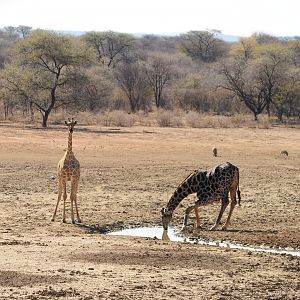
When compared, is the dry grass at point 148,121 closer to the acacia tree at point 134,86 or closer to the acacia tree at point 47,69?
the acacia tree at point 47,69

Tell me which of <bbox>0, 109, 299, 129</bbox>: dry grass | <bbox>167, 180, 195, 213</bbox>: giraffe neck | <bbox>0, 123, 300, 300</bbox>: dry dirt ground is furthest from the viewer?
<bbox>0, 109, 299, 129</bbox>: dry grass

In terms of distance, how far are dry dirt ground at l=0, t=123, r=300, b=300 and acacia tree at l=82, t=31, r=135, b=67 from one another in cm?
4642

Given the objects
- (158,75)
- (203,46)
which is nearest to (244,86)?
(158,75)

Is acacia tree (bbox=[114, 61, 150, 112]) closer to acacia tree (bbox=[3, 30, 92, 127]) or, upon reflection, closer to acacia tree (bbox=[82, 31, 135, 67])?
acacia tree (bbox=[3, 30, 92, 127])

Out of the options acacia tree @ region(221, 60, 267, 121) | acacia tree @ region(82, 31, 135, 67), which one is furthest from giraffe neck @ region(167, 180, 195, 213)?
acacia tree @ region(82, 31, 135, 67)

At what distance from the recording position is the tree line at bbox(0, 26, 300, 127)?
157 feet

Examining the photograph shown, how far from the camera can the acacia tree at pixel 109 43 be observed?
82662 millimetres

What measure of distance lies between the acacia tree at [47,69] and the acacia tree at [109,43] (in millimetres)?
31233

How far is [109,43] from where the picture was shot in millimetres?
83875

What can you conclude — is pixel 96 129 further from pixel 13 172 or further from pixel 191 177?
pixel 191 177

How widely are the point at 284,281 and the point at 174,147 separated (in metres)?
23.5

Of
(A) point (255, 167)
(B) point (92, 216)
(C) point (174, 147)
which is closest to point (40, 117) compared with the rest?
(C) point (174, 147)

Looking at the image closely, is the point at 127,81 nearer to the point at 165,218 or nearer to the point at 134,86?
the point at 134,86

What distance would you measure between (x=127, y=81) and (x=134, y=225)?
150 ft
